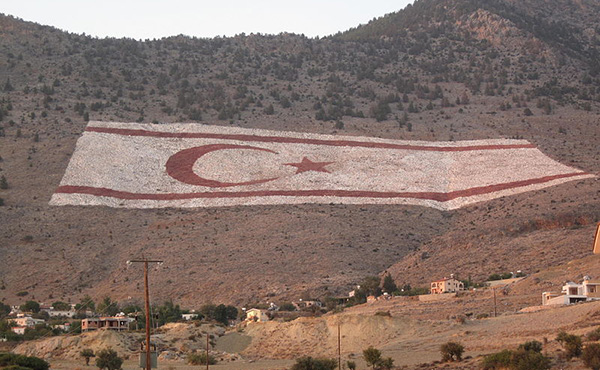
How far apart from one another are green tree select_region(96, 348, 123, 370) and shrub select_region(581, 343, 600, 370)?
14814mm

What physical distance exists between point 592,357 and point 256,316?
734 inches

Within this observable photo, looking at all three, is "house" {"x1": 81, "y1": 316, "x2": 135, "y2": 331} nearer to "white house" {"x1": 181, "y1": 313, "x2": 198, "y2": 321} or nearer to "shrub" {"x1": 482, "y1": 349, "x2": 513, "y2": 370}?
"white house" {"x1": 181, "y1": 313, "x2": 198, "y2": 321}

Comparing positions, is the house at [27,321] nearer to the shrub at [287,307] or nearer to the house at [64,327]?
the house at [64,327]

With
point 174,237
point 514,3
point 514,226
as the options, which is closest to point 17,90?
point 174,237

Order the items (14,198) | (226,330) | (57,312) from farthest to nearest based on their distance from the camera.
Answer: (14,198)
(57,312)
(226,330)

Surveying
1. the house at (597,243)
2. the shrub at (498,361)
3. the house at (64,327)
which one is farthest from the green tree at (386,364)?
the house at (597,243)

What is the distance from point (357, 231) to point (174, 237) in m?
9.83

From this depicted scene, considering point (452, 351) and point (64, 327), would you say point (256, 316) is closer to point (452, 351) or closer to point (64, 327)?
point (64, 327)

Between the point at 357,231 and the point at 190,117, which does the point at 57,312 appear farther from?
the point at 190,117

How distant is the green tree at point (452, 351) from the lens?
32.6m

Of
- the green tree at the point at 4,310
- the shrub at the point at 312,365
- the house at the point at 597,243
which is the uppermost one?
the house at the point at 597,243

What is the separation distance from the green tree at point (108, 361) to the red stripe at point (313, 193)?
2929 cm

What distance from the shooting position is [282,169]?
69.0 metres

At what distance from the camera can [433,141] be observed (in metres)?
76.3
